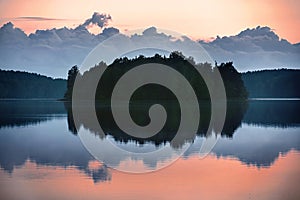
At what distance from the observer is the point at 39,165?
16.4 m

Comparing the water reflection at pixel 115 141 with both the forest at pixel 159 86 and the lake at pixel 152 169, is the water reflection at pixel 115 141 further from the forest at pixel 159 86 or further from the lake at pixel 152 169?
the forest at pixel 159 86

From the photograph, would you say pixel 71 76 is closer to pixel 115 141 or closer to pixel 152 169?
pixel 115 141

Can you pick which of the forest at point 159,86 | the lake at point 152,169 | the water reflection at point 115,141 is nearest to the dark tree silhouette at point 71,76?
the forest at point 159,86

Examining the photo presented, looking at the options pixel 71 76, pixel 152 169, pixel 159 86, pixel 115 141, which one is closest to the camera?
pixel 152 169

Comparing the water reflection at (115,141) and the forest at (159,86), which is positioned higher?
the forest at (159,86)

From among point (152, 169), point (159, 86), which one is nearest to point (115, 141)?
point (152, 169)

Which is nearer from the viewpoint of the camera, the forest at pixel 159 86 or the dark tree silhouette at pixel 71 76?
the forest at pixel 159 86

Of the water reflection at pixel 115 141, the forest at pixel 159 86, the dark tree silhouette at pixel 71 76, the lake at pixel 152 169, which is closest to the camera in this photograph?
the lake at pixel 152 169

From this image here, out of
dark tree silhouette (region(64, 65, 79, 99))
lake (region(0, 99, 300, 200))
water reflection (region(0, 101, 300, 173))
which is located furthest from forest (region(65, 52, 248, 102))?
lake (region(0, 99, 300, 200))

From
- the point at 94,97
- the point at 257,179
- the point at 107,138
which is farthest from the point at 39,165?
the point at 94,97

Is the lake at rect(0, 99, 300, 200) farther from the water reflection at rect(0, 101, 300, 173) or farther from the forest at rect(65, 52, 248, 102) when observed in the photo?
the forest at rect(65, 52, 248, 102)

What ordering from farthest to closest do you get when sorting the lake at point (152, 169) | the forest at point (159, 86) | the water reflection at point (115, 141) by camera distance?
the forest at point (159, 86), the water reflection at point (115, 141), the lake at point (152, 169)

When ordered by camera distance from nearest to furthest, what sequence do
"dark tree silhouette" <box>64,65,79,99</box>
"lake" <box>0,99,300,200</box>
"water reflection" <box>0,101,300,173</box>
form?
1. "lake" <box>0,99,300,200</box>
2. "water reflection" <box>0,101,300,173</box>
3. "dark tree silhouette" <box>64,65,79,99</box>

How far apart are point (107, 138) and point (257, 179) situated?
37.1 feet
